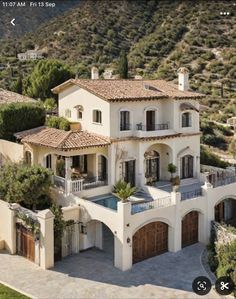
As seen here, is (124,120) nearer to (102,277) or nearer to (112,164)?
(112,164)

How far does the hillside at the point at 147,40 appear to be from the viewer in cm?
7656

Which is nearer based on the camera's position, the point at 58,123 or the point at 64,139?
the point at 64,139

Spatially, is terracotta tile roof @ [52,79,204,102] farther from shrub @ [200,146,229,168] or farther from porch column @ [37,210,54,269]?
porch column @ [37,210,54,269]

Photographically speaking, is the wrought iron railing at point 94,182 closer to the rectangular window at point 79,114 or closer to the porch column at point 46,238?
the rectangular window at point 79,114

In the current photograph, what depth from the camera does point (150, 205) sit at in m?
27.6

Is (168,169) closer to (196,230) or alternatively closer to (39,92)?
(196,230)

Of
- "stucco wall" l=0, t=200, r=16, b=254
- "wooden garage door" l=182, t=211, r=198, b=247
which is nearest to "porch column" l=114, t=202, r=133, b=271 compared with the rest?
"wooden garage door" l=182, t=211, r=198, b=247

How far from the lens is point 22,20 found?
105 metres

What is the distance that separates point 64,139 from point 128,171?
537 cm

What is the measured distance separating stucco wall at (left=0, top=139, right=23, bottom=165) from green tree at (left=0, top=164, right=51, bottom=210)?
5.13 metres

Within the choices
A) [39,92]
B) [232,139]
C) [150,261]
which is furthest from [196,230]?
→ [232,139]

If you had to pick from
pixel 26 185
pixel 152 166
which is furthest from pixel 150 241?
pixel 152 166

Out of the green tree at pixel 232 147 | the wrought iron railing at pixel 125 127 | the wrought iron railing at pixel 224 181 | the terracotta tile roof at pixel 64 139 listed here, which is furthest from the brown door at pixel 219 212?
the green tree at pixel 232 147

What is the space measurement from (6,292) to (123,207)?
7364mm
